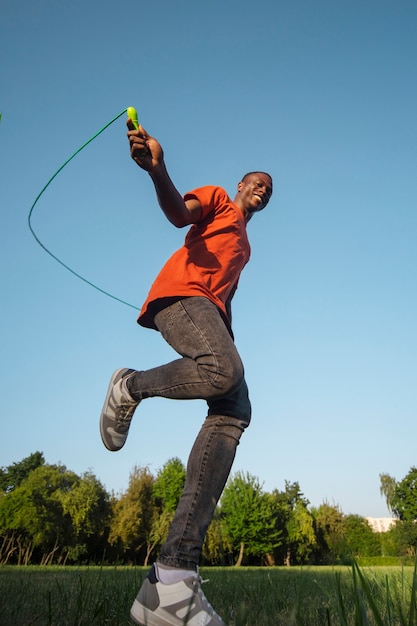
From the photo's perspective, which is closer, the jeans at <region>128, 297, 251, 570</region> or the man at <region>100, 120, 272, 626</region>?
the man at <region>100, 120, 272, 626</region>

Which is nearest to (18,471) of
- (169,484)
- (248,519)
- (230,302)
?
(169,484)

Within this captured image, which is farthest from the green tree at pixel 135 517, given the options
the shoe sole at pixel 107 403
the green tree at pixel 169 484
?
the shoe sole at pixel 107 403

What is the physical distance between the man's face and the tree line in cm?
1914

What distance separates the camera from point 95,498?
37406mm

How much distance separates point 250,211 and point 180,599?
Result: 2.46m

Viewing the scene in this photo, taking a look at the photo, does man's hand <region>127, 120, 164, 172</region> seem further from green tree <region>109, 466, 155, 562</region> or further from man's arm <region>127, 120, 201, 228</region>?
green tree <region>109, 466, 155, 562</region>

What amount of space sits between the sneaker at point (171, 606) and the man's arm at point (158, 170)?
5.54 feet

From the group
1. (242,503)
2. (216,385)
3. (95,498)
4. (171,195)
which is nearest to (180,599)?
(216,385)

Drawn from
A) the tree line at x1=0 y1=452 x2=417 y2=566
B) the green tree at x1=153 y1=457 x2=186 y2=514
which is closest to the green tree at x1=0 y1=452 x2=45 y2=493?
the tree line at x1=0 y1=452 x2=417 y2=566

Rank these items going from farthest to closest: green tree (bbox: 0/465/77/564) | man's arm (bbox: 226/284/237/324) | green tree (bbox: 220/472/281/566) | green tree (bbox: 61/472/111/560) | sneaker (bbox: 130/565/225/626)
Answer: green tree (bbox: 220/472/281/566) < green tree (bbox: 61/472/111/560) < green tree (bbox: 0/465/77/564) < man's arm (bbox: 226/284/237/324) < sneaker (bbox: 130/565/225/626)

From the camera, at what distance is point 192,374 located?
233cm

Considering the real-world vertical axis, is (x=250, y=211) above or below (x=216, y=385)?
above

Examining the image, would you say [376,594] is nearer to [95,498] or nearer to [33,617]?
[33,617]

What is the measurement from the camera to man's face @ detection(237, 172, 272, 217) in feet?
11.3
